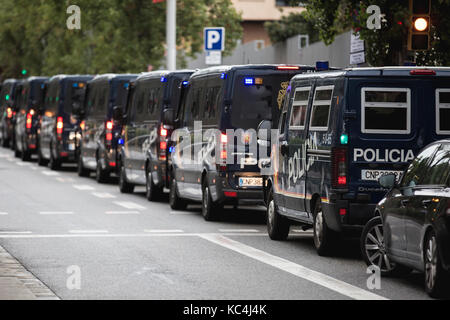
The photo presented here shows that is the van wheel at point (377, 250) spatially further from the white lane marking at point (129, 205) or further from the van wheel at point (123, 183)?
the van wheel at point (123, 183)

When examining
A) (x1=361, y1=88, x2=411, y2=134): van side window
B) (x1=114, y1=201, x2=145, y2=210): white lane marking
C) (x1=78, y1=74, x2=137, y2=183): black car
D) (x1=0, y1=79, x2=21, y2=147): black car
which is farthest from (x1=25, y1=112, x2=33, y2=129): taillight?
(x1=361, y1=88, x2=411, y2=134): van side window

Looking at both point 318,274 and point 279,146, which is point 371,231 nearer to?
point 318,274

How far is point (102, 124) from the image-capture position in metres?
32.2

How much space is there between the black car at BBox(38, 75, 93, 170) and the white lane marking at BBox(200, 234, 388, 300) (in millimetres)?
18230

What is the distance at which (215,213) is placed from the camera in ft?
70.0

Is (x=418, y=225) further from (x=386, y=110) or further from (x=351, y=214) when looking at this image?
(x=386, y=110)

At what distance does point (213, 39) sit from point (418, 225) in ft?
75.1

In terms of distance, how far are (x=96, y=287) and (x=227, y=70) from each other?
8700 millimetres

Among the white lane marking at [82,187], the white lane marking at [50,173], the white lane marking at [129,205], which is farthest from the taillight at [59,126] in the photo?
the white lane marking at [129,205]

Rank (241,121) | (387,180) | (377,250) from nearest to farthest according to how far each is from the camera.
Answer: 1. (387,180)
2. (377,250)
3. (241,121)

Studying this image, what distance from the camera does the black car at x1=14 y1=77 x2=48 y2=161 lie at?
43.1 meters


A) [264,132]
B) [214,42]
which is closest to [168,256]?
[264,132]

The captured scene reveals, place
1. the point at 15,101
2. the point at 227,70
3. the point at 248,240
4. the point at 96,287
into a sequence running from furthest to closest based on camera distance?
the point at 15,101 < the point at 227,70 < the point at 248,240 < the point at 96,287

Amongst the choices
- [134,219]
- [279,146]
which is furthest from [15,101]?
[279,146]
